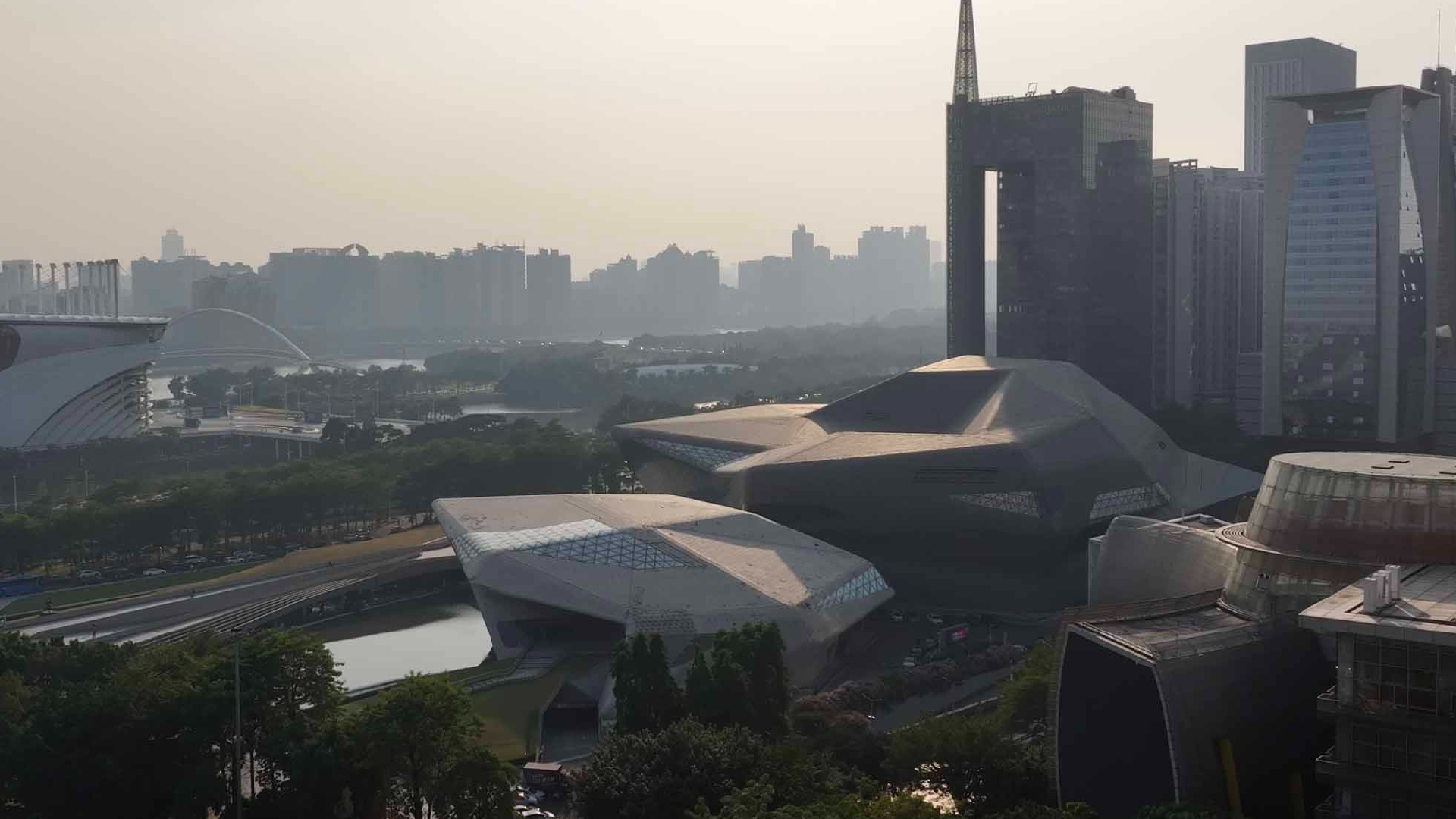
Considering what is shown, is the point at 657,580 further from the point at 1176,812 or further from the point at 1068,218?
the point at 1068,218

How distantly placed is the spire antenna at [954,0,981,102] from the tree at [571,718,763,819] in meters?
69.4

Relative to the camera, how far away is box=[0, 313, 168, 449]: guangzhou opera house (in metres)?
99.1

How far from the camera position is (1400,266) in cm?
7406

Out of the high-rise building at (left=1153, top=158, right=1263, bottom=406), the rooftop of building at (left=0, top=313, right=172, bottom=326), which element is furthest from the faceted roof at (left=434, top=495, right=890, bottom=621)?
the rooftop of building at (left=0, top=313, right=172, bottom=326)

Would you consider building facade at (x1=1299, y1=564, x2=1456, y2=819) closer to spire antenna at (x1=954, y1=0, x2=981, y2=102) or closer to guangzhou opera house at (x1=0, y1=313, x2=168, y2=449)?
spire antenna at (x1=954, y1=0, x2=981, y2=102)

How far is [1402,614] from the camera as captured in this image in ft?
79.8

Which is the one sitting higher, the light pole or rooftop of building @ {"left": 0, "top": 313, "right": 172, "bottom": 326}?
rooftop of building @ {"left": 0, "top": 313, "right": 172, "bottom": 326}

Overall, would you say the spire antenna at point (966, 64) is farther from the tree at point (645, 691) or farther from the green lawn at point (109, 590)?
the tree at point (645, 691)

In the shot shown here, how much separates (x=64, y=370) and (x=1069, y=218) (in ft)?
221

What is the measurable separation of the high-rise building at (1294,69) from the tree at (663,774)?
126 m

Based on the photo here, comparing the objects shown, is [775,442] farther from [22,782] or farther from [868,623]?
[22,782]

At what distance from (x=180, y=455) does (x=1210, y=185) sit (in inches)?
2972

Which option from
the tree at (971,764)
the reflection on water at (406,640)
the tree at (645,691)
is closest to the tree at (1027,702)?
the tree at (971,764)

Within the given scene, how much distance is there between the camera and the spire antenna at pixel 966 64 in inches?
3684
